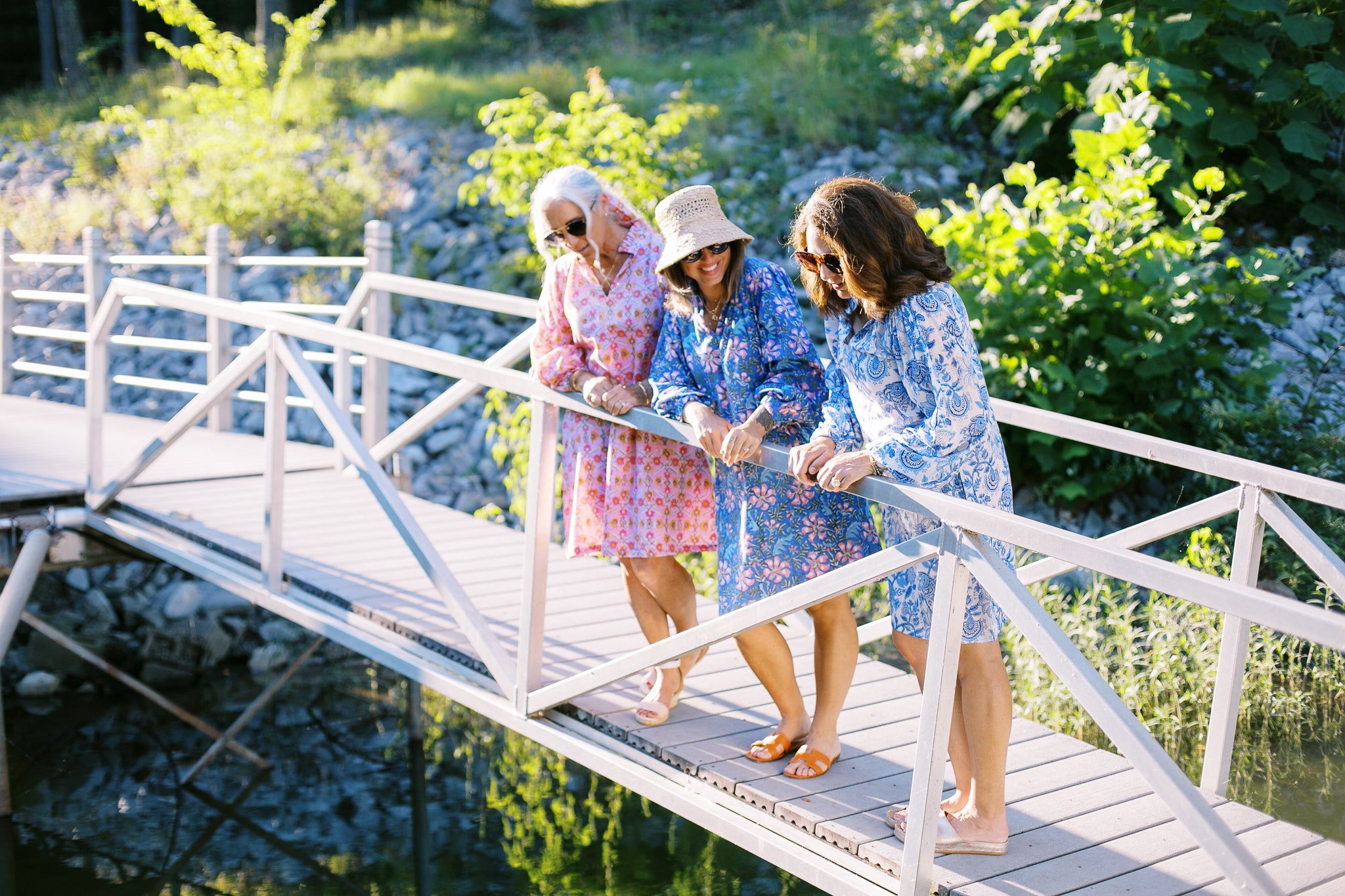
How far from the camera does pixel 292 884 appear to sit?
180 inches

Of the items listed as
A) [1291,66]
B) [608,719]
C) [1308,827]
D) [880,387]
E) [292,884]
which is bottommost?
[292,884]

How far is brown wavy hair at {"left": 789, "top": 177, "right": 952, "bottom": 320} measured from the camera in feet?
7.06

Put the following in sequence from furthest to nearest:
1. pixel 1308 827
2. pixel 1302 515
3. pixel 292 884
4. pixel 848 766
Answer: pixel 1302 515
pixel 292 884
pixel 1308 827
pixel 848 766

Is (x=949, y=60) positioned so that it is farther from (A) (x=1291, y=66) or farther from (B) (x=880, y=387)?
(B) (x=880, y=387)

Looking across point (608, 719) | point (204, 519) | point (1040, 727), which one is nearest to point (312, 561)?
point (204, 519)

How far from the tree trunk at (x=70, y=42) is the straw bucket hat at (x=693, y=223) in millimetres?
14144

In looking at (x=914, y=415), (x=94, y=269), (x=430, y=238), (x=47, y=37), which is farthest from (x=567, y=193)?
(x=47, y=37)

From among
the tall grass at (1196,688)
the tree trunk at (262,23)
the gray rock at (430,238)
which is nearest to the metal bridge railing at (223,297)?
the gray rock at (430,238)

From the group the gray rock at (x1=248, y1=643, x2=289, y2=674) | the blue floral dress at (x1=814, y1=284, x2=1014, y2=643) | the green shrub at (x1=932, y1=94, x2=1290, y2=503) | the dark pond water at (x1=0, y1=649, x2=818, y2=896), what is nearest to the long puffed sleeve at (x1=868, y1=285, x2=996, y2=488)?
the blue floral dress at (x1=814, y1=284, x2=1014, y2=643)

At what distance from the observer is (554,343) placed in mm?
3027

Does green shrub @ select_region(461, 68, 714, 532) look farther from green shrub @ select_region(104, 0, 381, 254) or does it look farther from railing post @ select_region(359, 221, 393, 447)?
green shrub @ select_region(104, 0, 381, 254)

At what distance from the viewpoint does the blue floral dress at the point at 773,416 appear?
2.57 m

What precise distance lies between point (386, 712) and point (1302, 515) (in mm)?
4357

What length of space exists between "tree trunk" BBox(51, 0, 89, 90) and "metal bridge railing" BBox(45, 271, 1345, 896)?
1197 centimetres
